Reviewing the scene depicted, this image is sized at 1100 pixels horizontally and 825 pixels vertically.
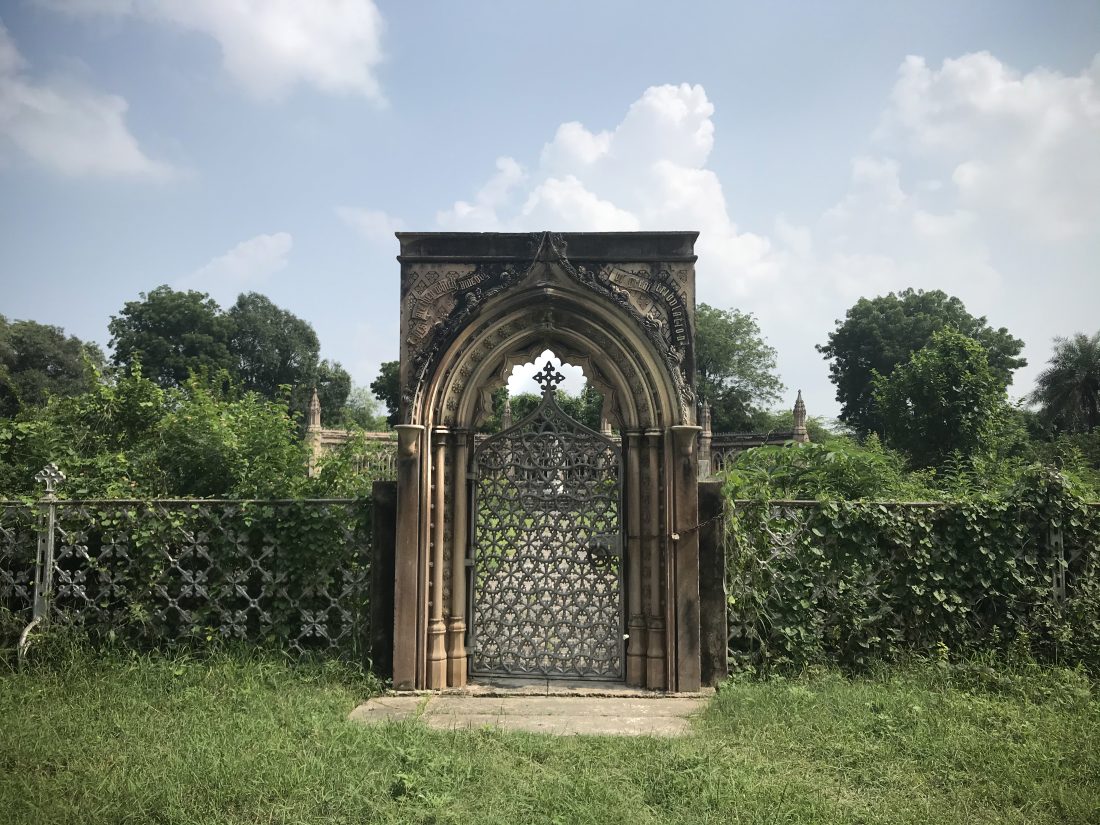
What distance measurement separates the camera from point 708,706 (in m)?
4.98

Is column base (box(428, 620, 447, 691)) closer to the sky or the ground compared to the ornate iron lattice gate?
closer to the ground

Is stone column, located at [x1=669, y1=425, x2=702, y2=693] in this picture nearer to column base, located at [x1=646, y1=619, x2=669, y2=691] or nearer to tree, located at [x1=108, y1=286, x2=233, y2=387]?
column base, located at [x1=646, y1=619, x2=669, y2=691]

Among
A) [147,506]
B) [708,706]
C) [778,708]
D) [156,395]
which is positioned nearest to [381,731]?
[708,706]

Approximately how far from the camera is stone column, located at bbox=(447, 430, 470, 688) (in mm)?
5555

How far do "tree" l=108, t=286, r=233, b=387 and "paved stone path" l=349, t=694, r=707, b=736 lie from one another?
38.0 meters

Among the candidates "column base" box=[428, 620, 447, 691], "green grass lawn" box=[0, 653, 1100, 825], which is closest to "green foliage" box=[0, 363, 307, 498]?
"column base" box=[428, 620, 447, 691]

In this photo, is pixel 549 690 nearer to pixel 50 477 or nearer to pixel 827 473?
pixel 827 473

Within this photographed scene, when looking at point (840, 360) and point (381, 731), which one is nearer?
point (381, 731)

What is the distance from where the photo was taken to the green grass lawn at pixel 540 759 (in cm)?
342

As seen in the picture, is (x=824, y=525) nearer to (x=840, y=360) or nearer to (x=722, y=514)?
(x=722, y=514)

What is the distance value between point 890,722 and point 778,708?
2.23ft

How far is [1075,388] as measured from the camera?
101 feet

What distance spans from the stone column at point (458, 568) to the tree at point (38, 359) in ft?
114

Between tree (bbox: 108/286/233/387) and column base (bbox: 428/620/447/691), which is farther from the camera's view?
tree (bbox: 108/286/233/387)
